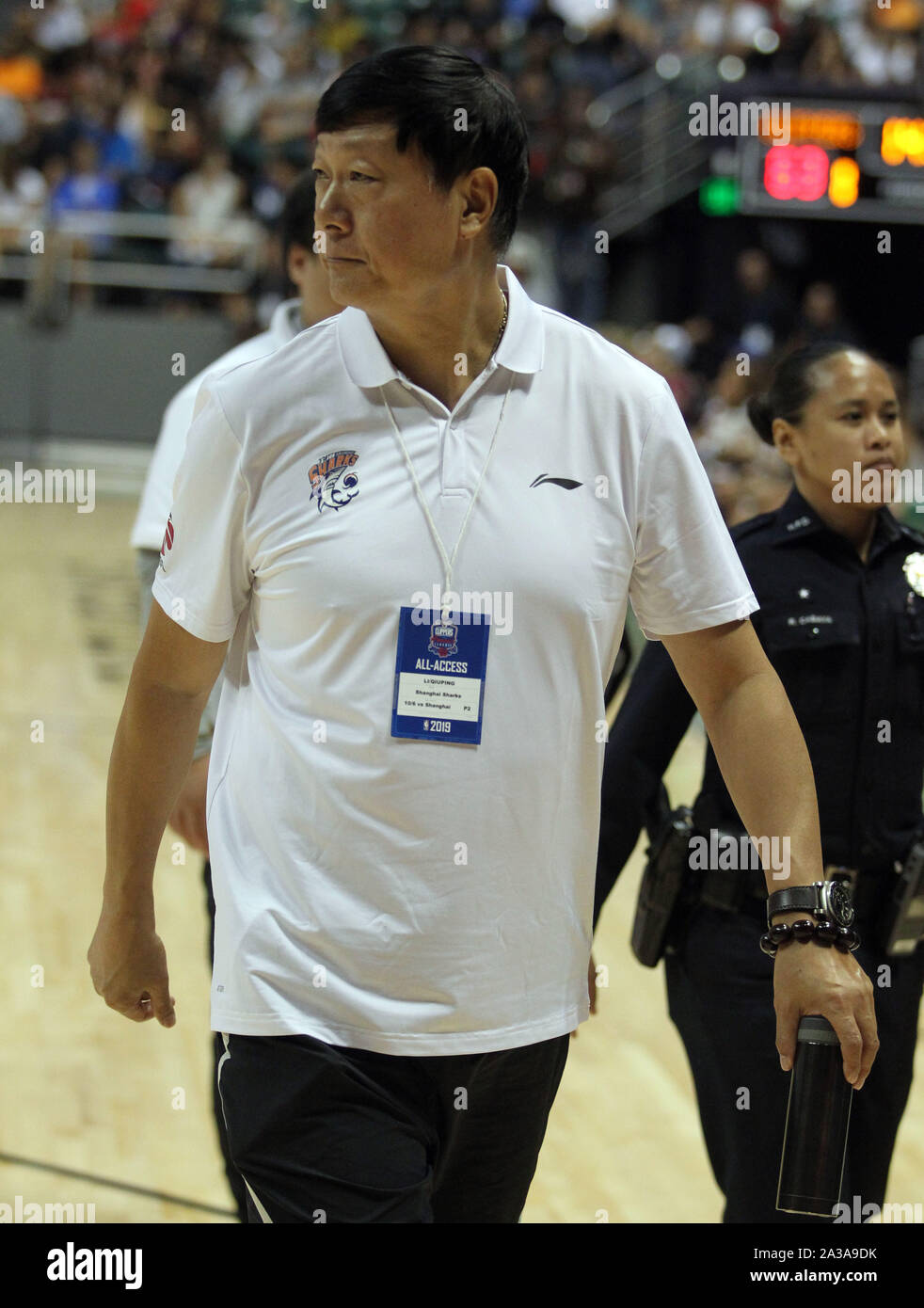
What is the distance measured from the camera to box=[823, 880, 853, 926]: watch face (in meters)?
1.94

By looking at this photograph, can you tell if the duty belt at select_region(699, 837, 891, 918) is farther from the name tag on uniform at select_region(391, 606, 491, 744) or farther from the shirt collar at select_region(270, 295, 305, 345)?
the shirt collar at select_region(270, 295, 305, 345)

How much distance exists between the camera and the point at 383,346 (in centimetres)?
192

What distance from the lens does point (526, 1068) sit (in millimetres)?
1943

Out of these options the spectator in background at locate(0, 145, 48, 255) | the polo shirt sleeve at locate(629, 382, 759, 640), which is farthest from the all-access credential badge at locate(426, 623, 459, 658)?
the spectator in background at locate(0, 145, 48, 255)

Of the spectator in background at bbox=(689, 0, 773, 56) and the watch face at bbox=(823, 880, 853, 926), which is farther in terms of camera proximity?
the spectator in background at bbox=(689, 0, 773, 56)

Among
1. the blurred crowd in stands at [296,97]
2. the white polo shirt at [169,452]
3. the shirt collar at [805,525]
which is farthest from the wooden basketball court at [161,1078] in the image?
the blurred crowd in stands at [296,97]

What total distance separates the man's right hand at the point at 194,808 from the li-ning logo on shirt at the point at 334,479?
1076 mm

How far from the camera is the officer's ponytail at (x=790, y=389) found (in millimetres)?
2857

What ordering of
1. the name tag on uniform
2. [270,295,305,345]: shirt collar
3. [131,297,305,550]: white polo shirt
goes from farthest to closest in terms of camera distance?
[270,295,305,345]: shirt collar → [131,297,305,550]: white polo shirt → the name tag on uniform

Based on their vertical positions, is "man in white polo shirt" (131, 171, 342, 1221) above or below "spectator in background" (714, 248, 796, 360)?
below

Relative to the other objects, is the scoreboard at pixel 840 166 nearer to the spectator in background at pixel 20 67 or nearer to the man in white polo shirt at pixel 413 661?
the spectator in background at pixel 20 67

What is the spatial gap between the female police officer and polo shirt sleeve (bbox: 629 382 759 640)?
0.70 metres
